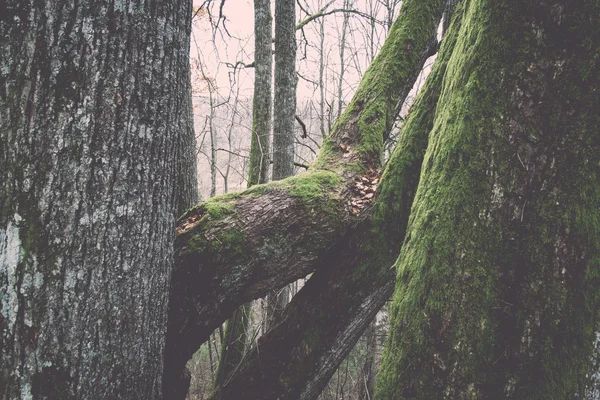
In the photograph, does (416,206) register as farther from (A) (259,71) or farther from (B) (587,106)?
(A) (259,71)

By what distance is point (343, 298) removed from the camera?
2.44m

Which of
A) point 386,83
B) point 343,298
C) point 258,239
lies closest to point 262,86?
point 386,83

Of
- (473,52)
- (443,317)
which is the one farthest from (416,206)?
(473,52)

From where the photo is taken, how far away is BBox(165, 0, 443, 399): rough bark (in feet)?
7.08

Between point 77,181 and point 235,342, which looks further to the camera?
point 235,342

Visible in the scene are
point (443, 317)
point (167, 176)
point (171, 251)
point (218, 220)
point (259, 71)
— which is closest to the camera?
point (443, 317)

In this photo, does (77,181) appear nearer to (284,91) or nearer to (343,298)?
(343,298)

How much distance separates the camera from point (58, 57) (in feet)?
4.65

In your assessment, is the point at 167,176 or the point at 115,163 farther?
the point at 167,176

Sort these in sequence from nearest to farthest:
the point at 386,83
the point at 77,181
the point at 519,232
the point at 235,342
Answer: the point at 519,232, the point at 77,181, the point at 386,83, the point at 235,342

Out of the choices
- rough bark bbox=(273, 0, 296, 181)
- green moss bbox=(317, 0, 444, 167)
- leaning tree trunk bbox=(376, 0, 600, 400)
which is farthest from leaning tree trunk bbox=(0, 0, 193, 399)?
rough bark bbox=(273, 0, 296, 181)

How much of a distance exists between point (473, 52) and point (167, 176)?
58.3 inches

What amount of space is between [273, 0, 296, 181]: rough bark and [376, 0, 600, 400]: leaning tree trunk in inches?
164

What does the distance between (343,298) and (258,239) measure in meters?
0.70
